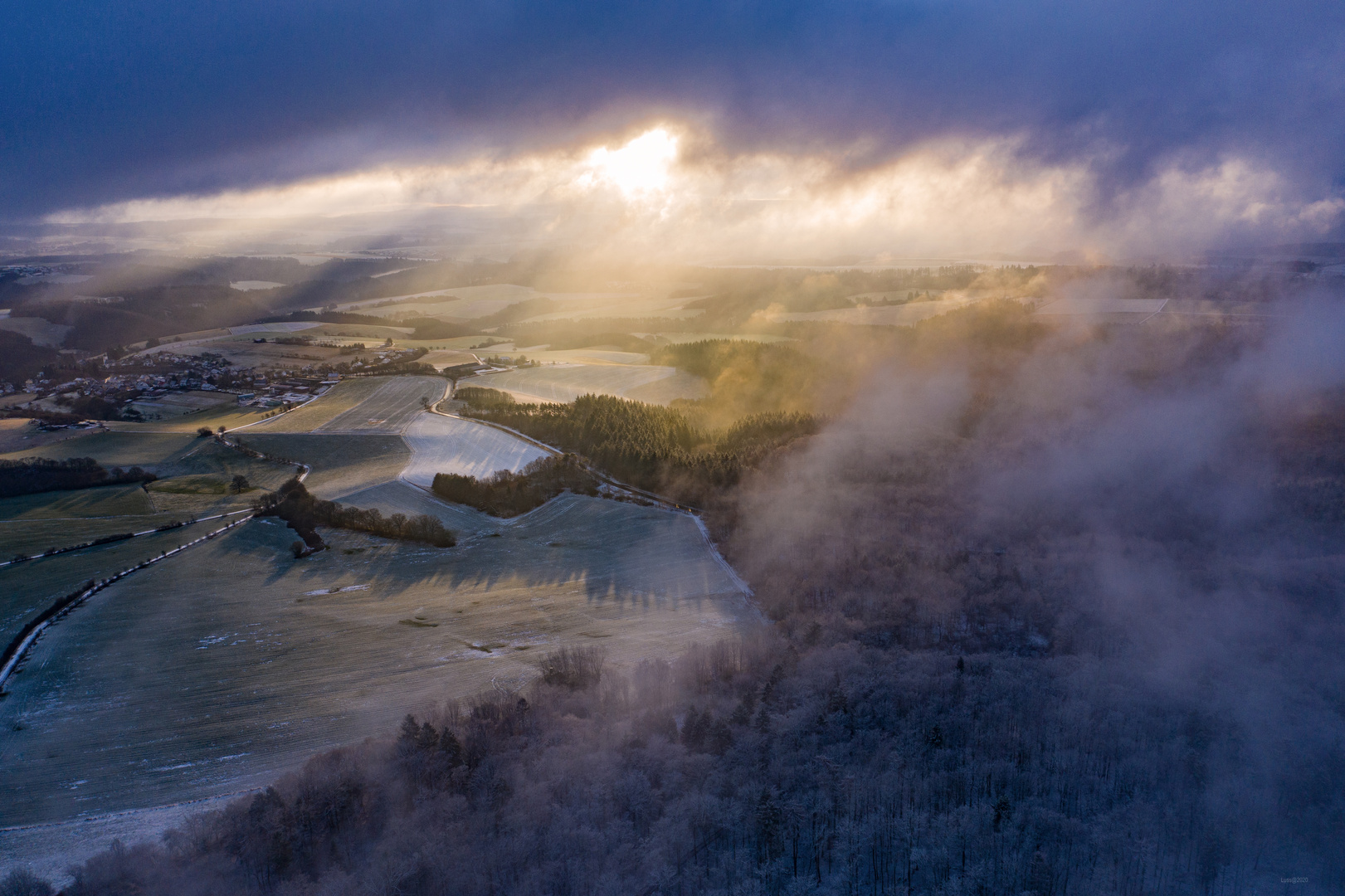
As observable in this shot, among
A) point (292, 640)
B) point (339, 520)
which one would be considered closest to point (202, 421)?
point (339, 520)

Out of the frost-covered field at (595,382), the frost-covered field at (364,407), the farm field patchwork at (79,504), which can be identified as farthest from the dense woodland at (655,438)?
the farm field patchwork at (79,504)

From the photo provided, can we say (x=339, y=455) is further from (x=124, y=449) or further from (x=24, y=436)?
(x=24, y=436)

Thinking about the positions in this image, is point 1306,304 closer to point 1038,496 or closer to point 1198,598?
point 1038,496

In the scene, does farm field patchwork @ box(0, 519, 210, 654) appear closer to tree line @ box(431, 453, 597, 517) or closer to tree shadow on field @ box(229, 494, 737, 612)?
tree shadow on field @ box(229, 494, 737, 612)

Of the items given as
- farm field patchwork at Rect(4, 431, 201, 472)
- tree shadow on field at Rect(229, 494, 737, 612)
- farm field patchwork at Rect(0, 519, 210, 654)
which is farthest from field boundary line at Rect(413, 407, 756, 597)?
farm field patchwork at Rect(4, 431, 201, 472)

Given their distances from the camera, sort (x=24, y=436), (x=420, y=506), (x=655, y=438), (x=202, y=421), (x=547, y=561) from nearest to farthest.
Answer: (x=547, y=561) → (x=420, y=506) → (x=655, y=438) → (x=24, y=436) → (x=202, y=421)

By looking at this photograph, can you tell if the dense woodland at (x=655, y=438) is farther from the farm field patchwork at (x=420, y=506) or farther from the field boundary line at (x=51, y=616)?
the field boundary line at (x=51, y=616)
